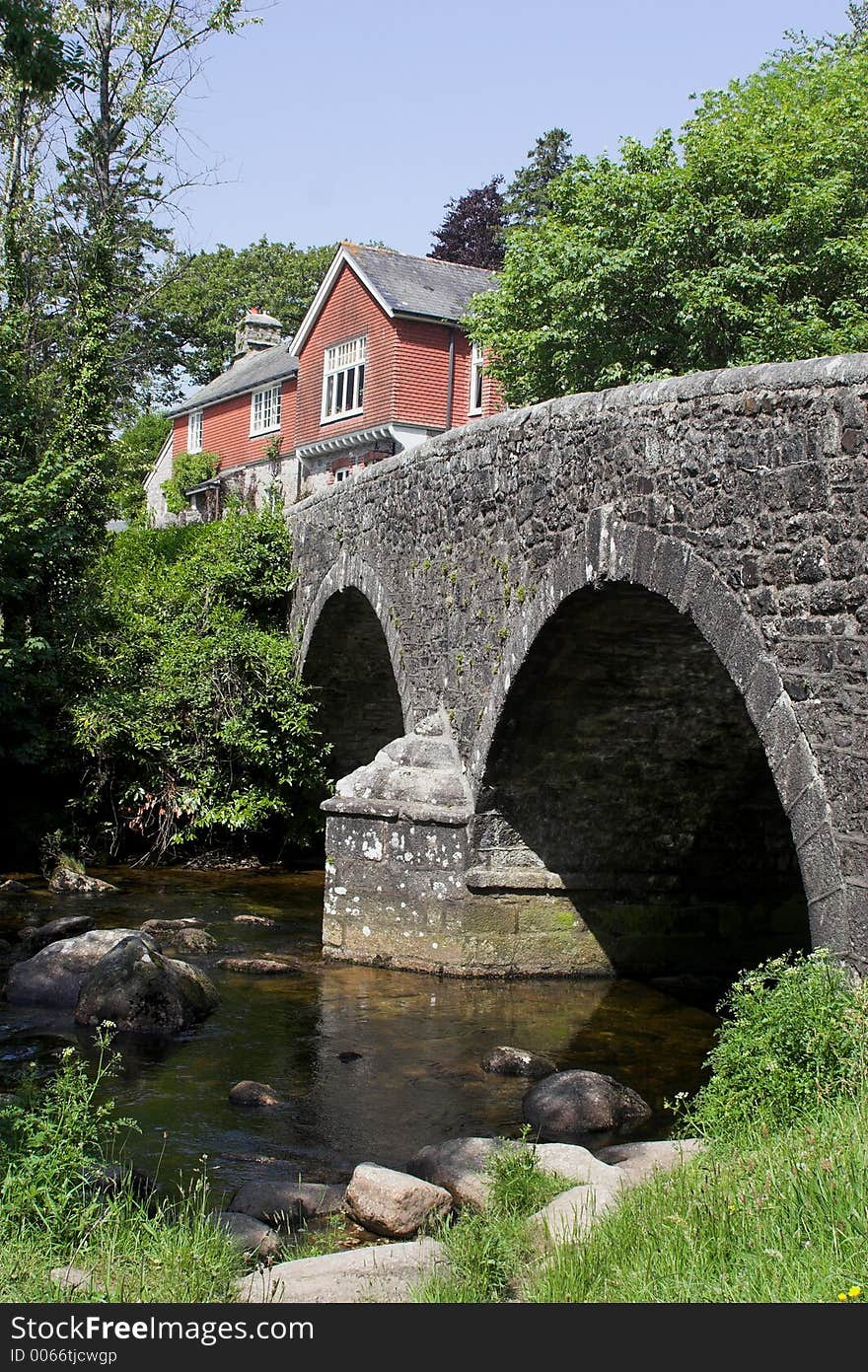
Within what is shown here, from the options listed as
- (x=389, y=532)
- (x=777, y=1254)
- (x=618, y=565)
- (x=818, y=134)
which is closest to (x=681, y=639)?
(x=618, y=565)

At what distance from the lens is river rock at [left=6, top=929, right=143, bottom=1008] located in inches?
359

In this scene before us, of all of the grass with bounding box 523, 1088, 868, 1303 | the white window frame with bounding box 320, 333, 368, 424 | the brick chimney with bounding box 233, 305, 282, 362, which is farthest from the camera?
the brick chimney with bounding box 233, 305, 282, 362

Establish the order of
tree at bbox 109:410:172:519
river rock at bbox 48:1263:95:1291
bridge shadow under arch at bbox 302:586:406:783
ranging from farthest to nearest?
tree at bbox 109:410:172:519 → bridge shadow under arch at bbox 302:586:406:783 → river rock at bbox 48:1263:95:1291

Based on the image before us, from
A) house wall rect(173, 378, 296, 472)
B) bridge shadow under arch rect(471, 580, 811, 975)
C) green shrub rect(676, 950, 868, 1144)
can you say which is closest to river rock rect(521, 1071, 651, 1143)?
green shrub rect(676, 950, 868, 1144)

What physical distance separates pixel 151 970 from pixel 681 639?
14.0 feet

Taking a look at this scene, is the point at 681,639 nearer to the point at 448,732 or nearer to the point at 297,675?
the point at 448,732

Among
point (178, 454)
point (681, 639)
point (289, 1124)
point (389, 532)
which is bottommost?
point (289, 1124)

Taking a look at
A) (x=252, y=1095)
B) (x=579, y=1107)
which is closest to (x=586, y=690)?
(x=579, y=1107)

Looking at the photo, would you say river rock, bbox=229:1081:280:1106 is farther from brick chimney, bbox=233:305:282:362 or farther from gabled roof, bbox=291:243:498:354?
brick chimney, bbox=233:305:282:362

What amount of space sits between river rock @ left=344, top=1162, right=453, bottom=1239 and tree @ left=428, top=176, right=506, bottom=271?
123 ft

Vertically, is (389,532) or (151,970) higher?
(389,532)

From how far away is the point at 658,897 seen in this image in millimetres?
11203

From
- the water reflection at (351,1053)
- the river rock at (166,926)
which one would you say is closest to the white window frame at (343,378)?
the river rock at (166,926)

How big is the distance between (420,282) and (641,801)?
20605mm
